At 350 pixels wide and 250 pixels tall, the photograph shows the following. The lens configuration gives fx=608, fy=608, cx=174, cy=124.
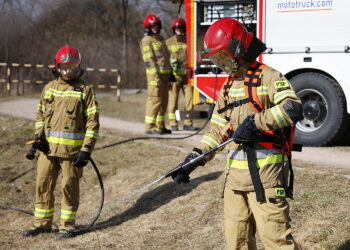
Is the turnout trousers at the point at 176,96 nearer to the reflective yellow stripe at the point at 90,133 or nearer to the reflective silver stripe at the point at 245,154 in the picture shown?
the reflective yellow stripe at the point at 90,133

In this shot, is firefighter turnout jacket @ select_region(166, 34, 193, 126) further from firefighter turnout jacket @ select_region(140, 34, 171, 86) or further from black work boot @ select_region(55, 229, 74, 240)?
black work boot @ select_region(55, 229, 74, 240)

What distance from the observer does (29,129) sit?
12008mm

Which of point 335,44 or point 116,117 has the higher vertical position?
point 335,44

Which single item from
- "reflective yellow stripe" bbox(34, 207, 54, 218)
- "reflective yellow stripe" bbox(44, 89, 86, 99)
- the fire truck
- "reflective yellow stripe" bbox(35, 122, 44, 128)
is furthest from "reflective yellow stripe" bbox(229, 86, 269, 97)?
the fire truck

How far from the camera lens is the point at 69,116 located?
616 centimetres

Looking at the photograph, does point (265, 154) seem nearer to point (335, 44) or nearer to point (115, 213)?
point (115, 213)

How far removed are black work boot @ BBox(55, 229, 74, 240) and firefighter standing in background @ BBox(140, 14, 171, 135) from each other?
443cm

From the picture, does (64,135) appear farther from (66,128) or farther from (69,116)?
(69,116)

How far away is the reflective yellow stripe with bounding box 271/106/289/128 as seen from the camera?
11.9 ft

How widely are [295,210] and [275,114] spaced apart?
2.20m

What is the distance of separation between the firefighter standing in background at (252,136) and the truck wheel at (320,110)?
4827 millimetres

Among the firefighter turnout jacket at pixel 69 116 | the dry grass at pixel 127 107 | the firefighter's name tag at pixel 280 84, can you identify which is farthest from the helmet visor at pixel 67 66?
the dry grass at pixel 127 107

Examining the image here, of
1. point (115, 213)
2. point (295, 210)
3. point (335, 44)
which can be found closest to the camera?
point (295, 210)

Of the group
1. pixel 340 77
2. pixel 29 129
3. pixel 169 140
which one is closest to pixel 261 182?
pixel 340 77
